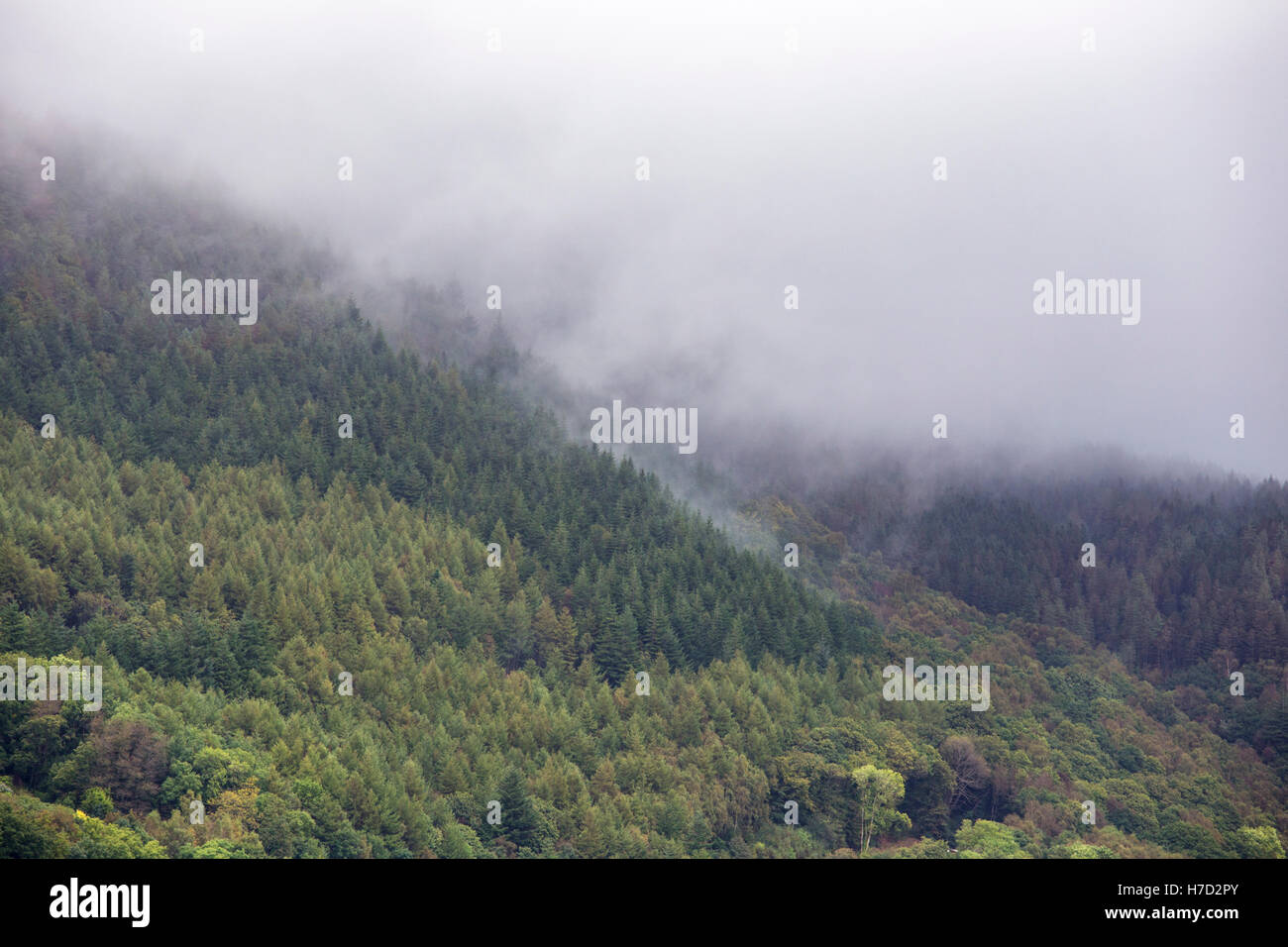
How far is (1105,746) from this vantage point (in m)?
185

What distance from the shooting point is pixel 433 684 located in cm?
14600

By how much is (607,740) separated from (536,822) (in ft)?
74.5

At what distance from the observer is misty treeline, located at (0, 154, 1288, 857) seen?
11475cm

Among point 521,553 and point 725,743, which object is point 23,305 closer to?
point 521,553

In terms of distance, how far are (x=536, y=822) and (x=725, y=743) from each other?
3134 centimetres

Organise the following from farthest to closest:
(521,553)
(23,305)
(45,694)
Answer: (23,305) < (521,553) < (45,694)

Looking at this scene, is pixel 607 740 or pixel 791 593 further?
pixel 791 593

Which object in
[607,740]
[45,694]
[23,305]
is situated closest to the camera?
[45,694]

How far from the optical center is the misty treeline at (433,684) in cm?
11475
